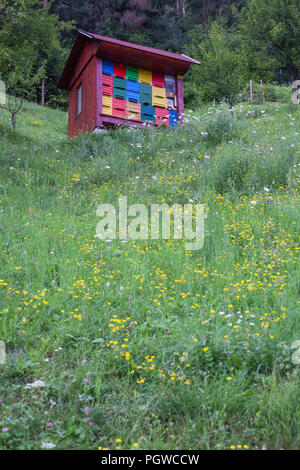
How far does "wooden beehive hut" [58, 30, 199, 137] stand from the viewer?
14.9m

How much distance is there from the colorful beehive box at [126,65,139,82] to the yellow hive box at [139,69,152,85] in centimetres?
18

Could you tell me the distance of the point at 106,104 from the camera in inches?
585

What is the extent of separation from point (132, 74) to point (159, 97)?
4.52 feet

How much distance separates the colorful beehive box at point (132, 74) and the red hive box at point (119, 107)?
3.77ft

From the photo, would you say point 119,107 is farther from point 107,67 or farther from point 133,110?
point 107,67

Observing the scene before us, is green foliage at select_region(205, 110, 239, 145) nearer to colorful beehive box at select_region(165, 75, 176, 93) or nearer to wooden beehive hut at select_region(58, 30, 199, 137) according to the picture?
wooden beehive hut at select_region(58, 30, 199, 137)

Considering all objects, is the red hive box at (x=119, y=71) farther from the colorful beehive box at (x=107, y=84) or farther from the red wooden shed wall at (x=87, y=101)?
the red wooden shed wall at (x=87, y=101)

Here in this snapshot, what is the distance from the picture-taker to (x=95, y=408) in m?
3.05

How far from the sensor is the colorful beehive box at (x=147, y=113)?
51.3 ft

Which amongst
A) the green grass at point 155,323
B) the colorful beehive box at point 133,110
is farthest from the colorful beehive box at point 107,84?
the green grass at point 155,323

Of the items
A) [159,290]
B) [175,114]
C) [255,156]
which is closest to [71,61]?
[175,114]

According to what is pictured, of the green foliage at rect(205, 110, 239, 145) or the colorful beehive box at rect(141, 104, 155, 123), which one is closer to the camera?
the green foliage at rect(205, 110, 239, 145)

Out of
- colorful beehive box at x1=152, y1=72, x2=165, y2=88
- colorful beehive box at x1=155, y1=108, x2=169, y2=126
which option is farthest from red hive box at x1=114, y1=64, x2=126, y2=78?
colorful beehive box at x1=155, y1=108, x2=169, y2=126
